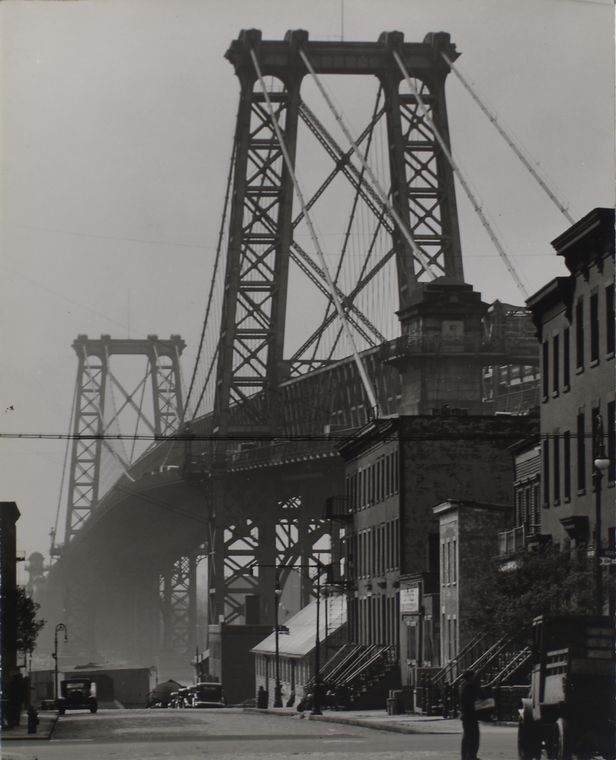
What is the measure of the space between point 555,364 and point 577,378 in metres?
3.62

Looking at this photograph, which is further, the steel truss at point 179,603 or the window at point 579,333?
the steel truss at point 179,603

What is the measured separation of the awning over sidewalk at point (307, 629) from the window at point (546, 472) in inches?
1224

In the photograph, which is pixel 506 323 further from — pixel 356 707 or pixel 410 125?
pixel 356 707

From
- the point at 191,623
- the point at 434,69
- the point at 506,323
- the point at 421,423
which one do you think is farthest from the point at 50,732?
the point at 191,623

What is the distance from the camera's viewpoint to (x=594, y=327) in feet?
188

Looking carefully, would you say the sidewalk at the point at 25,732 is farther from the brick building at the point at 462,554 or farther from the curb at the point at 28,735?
the brick building at the point at 462,554

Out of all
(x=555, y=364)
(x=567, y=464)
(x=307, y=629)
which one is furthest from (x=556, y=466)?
(x=307, y=629)

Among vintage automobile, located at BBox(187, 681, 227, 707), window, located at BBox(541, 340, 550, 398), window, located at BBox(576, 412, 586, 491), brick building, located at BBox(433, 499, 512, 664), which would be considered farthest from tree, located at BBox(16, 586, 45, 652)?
window, located at BBox(576, 412, 586, 491)

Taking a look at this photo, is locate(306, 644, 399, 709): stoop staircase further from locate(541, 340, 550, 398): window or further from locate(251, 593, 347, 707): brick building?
locate(541, 340, 550, 398): window

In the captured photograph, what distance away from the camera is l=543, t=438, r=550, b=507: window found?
62875mm

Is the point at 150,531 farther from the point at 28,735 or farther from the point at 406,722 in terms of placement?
the point at 28,735

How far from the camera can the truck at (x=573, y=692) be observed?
99.5ft

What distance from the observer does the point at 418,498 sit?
8294 cm

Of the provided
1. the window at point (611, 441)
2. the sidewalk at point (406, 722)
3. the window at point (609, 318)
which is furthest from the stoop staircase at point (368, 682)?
the window at point (609, 318)
